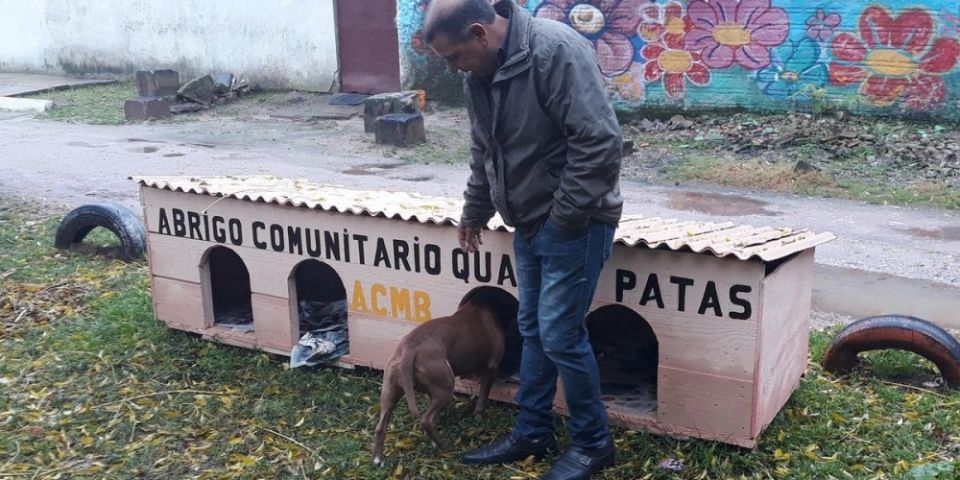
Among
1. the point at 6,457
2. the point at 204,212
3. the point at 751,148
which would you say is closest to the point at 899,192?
the point at 751,148

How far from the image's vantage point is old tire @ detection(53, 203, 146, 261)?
723cm

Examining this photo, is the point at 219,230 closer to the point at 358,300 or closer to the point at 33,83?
the point at 358,300

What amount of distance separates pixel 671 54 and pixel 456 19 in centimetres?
1231

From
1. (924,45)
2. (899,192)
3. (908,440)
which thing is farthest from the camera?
(924,45)

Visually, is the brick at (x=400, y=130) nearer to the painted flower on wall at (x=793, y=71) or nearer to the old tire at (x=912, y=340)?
the painted flower on wall at (x=793, y=71)

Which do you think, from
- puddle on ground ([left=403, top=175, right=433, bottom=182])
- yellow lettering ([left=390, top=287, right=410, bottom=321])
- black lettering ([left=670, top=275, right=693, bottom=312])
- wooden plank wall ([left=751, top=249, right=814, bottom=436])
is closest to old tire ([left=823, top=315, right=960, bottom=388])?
wooden plank wall ([left=751, top=249, right=814, bottom=436])

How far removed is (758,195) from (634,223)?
6188mm

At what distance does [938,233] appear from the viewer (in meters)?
8.69

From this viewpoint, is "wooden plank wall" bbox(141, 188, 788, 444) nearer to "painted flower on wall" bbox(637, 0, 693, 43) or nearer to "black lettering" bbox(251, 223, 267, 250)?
"black lettering" bbox(251, 223, 267, 250)

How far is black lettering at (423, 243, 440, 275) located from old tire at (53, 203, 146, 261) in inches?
136

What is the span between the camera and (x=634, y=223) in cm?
469

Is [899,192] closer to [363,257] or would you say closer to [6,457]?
[363,257]

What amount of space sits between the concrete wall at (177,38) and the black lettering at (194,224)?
1457cm

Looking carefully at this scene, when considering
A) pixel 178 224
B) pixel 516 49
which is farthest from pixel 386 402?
pixel 178 224
